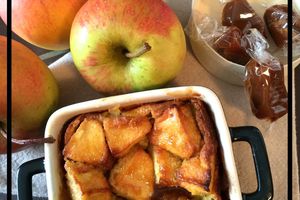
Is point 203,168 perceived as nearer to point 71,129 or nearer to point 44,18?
point 71,129

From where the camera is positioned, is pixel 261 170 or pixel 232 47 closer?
pixel 261 170

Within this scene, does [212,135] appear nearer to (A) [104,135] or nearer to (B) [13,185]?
(A) [104,135]

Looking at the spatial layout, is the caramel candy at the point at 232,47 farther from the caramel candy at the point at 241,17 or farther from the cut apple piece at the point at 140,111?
the cut apple piece at the point at 140,111

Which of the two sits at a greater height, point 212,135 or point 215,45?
point 215,45

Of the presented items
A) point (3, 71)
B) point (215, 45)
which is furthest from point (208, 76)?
point (3, 71)

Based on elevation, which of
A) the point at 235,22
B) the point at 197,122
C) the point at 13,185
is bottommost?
the point at 13,185

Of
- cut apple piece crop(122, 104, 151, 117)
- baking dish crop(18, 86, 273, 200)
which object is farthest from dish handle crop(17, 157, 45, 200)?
cut apple piece crop(122, 104, 151, 117)

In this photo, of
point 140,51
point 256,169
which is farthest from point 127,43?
point 256,169
